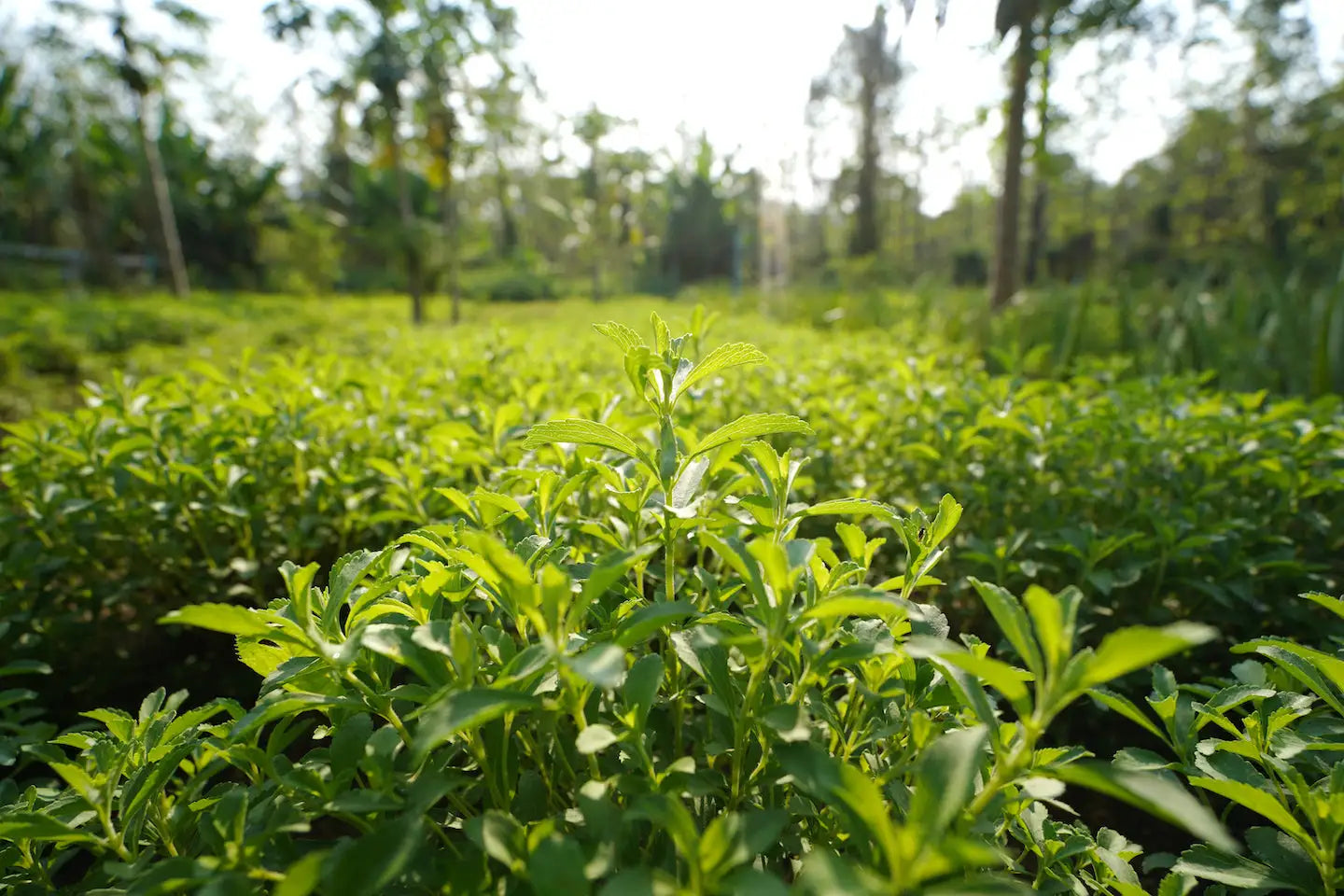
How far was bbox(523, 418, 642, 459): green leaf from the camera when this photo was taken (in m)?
0.80

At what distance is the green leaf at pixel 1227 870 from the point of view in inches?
28.8

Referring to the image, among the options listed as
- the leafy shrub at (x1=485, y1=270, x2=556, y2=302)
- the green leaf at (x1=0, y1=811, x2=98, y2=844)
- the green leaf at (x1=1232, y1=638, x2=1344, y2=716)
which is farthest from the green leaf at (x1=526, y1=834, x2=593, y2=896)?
the leafy shrub at (x1=485, y1=270, x2=556, y2=302)

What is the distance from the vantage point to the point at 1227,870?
77 cm

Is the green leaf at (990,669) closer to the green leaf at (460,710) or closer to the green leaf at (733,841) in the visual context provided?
the green leaf at (733,841)

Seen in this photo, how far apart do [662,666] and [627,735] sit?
73 millimetres

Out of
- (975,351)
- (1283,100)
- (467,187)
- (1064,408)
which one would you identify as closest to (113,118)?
(467,187)

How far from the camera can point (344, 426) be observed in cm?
226

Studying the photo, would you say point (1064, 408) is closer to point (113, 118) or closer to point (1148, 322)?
point (1148, 322)

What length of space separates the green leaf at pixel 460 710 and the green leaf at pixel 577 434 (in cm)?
29

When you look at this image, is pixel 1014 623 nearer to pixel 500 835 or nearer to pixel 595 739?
pixel 595 739

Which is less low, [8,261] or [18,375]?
[8,261]

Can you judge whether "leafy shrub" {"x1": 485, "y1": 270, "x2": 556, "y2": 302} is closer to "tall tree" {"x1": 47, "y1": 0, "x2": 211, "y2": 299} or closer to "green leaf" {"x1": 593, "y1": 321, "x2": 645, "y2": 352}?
"tall tree" {"x1": 47, "y1": 0, "x2": 211, "y2": 299}

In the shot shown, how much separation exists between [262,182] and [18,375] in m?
21.9

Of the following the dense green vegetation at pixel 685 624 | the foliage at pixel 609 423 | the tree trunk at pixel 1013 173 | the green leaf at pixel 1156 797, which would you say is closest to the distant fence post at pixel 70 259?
the dense green vegetation at pixel 685 624
